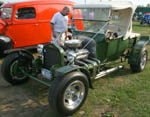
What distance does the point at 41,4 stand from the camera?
7.25m

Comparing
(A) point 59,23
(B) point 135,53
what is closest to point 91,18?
(A) point 59,23

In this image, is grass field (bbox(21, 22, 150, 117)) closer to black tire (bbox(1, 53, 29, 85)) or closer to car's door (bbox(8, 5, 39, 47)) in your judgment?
black tire (bbox(1, 53, 29, 85))

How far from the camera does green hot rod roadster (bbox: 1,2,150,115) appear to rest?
9.76ft

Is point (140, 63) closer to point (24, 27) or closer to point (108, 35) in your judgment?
point (108, 35)

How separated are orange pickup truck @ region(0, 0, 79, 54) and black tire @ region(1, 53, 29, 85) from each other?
236 centimetres

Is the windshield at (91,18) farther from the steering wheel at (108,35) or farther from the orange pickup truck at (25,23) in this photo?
the orange pickup truck at (25,23)

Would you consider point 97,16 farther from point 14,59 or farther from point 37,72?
point 14,59

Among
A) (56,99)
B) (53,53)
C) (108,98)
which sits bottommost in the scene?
(108,98)

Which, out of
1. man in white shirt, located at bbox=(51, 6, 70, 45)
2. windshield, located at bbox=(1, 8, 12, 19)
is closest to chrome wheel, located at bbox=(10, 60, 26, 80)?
man in white shirt, located at bbox=(51, 6, 70, 45)

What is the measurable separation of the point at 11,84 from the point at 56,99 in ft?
6.42

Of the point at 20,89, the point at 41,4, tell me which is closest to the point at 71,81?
the point at 20,89

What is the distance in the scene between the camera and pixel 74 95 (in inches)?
127

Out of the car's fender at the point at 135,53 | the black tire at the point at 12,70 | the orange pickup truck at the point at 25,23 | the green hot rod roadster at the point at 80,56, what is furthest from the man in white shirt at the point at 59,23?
Answer: the car's fender at the point at 135,53

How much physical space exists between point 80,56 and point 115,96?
45.4 inches
